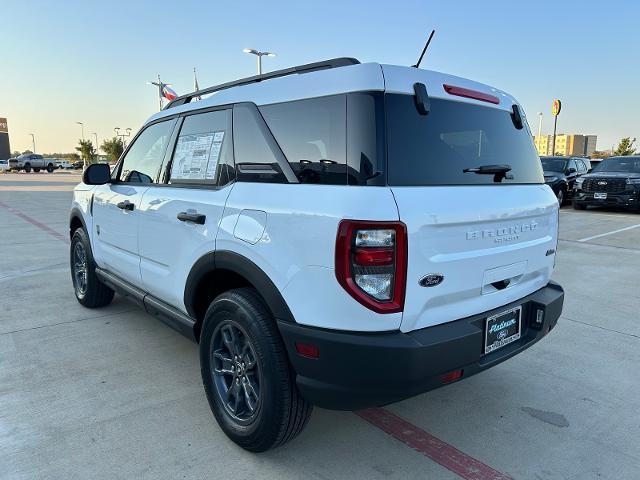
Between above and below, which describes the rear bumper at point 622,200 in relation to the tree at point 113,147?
below

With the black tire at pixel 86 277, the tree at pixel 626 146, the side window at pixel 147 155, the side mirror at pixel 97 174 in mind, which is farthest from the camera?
the tree at pixel 626 146

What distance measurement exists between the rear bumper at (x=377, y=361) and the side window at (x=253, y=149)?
78 cm

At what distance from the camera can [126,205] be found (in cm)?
353

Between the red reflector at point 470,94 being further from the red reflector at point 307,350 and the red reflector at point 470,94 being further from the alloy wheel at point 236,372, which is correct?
the alloy wheel at point 236,372

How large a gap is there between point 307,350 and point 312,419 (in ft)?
3.21

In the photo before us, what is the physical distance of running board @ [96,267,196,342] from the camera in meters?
2.94

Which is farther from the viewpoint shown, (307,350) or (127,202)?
(127,202)

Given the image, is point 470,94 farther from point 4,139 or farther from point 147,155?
point 4,139

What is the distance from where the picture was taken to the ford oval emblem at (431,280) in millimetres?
1991

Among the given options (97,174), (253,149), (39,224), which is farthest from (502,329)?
(39,224)

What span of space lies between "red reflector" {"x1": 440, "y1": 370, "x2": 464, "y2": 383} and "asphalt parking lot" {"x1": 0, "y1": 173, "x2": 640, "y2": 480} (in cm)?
54

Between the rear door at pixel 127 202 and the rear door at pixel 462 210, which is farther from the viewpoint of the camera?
the rear door at pixel 127 202

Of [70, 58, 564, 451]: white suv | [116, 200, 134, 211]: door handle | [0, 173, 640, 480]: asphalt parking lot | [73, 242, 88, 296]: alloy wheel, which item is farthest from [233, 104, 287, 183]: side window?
[73, 242, 88, 296]: alloy wheel

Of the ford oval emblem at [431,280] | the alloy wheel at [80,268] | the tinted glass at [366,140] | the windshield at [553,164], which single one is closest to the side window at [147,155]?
the alloy wheel at [80,268]
